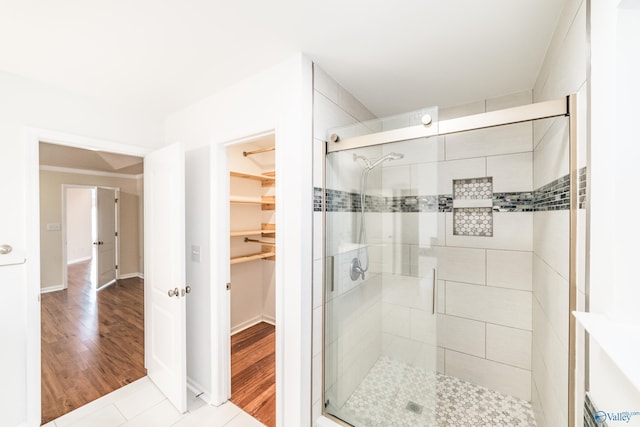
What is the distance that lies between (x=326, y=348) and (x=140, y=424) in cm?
143

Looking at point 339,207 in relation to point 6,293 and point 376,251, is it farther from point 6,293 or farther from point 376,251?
point 6,293

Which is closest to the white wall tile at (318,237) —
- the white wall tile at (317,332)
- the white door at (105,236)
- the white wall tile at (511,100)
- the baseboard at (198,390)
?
the white wall tile at (317,332)

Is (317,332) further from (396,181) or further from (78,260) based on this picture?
(78,260)

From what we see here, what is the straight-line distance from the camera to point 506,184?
1980 millimetres

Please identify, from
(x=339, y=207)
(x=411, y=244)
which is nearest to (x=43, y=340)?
(x=339, y=207)

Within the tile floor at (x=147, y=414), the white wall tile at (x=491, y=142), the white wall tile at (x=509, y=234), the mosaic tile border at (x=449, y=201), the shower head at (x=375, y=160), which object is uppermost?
the white wall tile at (x=491, y=142)

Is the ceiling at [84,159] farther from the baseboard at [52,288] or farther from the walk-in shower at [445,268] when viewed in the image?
the walk-in shower at [445,268]

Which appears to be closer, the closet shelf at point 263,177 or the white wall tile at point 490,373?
the white wall tile at point 490,373

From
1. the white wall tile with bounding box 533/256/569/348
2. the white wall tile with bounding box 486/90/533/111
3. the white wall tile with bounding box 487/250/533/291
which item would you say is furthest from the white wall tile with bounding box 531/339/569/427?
the white wall tile with bounding box 486/90/533/111

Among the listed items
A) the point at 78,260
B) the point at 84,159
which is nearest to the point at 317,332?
the point at 84,159

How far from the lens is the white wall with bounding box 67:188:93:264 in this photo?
714cm

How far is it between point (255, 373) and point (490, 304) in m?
2.15

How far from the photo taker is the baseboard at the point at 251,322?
305cm

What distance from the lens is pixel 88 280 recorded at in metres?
5.43
